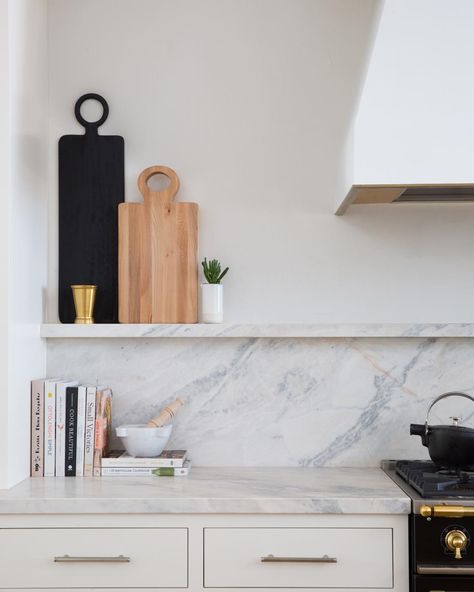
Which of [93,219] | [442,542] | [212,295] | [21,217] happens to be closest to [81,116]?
[93,219]

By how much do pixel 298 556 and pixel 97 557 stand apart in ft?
1.84

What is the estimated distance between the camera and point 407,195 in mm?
2549

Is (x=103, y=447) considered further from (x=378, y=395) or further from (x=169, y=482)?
(x=378, y=395)

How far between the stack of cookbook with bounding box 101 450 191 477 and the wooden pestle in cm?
11

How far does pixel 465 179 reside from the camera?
2.16 metres

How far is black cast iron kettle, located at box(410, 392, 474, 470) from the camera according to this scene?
231cm

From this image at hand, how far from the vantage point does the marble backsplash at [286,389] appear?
105 inches

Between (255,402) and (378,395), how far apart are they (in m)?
0.42

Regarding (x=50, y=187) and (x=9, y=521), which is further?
(x=50, y=187)

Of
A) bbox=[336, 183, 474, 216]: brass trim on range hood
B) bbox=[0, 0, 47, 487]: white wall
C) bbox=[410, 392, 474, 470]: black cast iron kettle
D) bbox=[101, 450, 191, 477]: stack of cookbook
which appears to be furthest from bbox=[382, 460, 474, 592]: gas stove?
bbox=[0, 0, 47, 487]: white wall

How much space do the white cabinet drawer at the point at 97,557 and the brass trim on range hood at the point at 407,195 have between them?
1.11 metres

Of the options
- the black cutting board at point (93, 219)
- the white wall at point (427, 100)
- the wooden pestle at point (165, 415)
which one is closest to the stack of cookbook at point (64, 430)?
the wooden pestle at point (165, 415)

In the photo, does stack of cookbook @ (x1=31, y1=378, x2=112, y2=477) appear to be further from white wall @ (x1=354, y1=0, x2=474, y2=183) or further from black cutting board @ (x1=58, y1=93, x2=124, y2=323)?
white wall @ (x1=354, y1=0, x2=474, y2=183)

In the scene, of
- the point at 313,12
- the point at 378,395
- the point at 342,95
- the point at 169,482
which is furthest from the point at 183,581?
the point at 313,12
